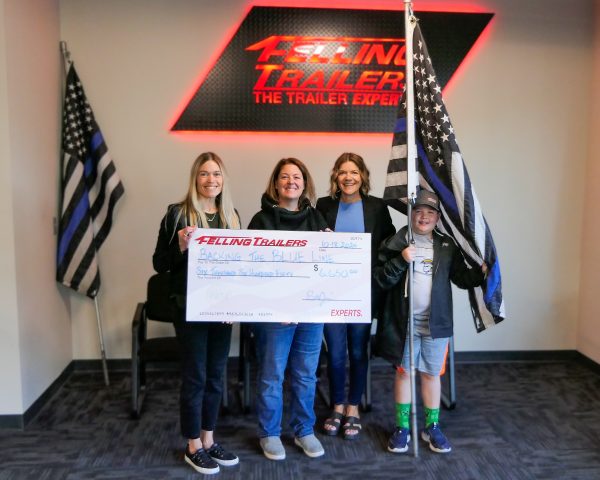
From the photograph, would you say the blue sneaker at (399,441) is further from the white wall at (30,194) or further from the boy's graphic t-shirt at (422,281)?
the white wall at (30,194)

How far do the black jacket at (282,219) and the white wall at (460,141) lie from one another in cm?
138

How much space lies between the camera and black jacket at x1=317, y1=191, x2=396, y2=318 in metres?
2.91

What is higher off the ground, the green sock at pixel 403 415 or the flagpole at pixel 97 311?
the flagpole at pixel 97 311

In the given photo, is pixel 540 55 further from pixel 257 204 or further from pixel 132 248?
pixel 132 248

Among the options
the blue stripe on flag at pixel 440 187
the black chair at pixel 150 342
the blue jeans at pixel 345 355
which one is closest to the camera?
the blue stripe on flag at pixel 440 187

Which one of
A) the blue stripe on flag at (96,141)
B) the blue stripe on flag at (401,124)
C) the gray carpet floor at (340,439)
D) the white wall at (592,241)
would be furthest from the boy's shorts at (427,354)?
the blue stripe on flag at (96,141)

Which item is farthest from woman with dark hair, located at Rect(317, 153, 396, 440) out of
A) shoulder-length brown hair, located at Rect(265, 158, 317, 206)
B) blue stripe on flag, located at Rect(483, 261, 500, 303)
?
blue stripe on flag, located at Rect(483, 261, 500, 303)

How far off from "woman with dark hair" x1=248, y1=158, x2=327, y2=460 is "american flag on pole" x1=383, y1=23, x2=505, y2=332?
499mm

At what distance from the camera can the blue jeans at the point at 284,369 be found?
2660 millimetres

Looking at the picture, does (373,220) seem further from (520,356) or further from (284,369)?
(520,356)

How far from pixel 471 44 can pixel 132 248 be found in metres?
3.09

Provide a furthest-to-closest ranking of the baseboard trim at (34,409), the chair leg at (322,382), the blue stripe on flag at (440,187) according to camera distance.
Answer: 1. the chair leg at (322,382)
2. the baseboard trim at (34,409)
3. the blue stripe on flag at (440,187)

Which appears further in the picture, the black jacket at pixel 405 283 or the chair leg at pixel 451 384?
the chair leg at pixel 451 384

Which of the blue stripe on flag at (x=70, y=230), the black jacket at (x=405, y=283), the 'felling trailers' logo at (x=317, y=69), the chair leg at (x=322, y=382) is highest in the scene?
the 'felling trailers' logo at (x=317, y=69)
